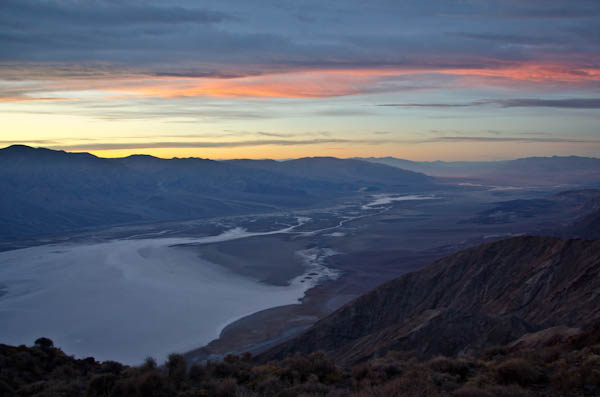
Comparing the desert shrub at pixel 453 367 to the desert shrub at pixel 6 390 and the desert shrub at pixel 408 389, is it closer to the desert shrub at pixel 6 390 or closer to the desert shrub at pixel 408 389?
the desert shrub at pixel 408 389

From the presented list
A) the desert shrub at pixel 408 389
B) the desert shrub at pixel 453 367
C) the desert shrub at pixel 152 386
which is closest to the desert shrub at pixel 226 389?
the desert shrub at pixel 152 386

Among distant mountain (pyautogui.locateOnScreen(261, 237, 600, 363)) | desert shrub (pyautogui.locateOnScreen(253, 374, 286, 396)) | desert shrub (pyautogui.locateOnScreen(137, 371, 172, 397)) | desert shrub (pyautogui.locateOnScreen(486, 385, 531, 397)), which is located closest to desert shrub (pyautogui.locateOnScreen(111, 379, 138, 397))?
desert shrub (pyautogui.locateOnScreen(137, 371, 172, 397))

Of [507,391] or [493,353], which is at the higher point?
[507,391]

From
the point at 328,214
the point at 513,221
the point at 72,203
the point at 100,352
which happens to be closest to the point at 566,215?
the point at 513,221

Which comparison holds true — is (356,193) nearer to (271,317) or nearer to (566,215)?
(566,215)

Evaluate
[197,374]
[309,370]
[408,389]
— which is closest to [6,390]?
[197,374]

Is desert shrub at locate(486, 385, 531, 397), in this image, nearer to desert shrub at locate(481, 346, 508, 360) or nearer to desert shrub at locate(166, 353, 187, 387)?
desert shrub at locate(481, 346, 508, 360)

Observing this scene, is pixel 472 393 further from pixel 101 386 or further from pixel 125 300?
pixel 125 300
